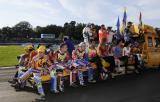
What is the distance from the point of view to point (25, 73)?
11.8 m

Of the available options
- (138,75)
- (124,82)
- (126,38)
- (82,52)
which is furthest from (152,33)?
(82,52)

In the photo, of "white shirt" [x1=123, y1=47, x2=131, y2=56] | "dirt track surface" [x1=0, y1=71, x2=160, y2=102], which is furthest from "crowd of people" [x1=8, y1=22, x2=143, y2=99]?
"dirt track surface" [x1=0, y1=71, x2=160, y2=102]

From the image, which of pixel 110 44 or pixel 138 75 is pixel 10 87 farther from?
pixel 138 75

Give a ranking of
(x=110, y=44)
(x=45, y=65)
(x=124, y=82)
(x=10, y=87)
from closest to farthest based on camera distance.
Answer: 1. (x=45, y=65)
2. (x=10, y=87)
3. (x=124, y=82)
4. (x=110, y=44)

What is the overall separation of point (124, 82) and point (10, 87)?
4730mm

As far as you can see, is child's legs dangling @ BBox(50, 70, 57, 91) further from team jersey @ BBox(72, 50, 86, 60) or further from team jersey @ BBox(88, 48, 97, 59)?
team jersey @ BBox(88, 48, 97, 59)

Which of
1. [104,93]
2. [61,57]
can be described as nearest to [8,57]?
[61,57]

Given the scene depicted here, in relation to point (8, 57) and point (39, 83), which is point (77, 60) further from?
point (8, 57)

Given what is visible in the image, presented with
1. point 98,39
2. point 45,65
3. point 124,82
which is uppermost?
point 98,39

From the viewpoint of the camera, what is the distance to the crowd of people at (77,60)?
37.4 feet

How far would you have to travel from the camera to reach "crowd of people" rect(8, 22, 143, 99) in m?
11.4

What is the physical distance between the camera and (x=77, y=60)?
13.0 m

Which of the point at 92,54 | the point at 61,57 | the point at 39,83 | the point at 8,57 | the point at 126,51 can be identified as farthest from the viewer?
the point at 8,57

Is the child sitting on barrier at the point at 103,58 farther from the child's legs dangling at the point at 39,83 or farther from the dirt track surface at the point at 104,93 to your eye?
the child's legs dangling at the point at 39,83
